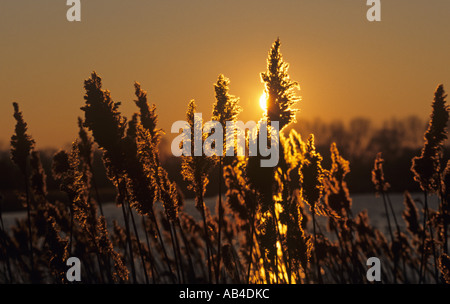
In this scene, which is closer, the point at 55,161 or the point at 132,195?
the point at 132,195

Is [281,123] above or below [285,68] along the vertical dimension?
below

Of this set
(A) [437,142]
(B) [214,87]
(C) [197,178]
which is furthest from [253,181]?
(A) [437,142]

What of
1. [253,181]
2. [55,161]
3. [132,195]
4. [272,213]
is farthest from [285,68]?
[55,161]

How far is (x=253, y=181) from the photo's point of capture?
3963 millimetres

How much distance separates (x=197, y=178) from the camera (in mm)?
4141

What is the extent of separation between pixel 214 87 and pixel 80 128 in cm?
271
